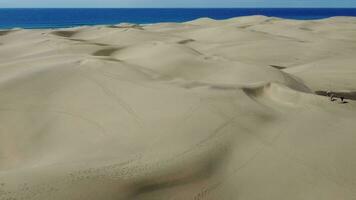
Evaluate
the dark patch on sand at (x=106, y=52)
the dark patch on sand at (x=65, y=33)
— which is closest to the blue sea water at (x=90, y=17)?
the dark patch on sand at (x=65, y=33)

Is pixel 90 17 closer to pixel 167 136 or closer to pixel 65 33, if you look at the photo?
pixel 65 33

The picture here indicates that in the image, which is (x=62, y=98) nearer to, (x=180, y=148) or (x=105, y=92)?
(x=105, y=92)

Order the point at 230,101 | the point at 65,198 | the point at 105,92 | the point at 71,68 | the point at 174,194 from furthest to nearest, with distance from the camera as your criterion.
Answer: the point at 71,68
the point at 105,92
the point at 230,101
the point at 174,194
the point at 65,198

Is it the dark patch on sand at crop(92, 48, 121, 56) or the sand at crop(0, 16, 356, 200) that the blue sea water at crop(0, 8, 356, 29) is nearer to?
the dark patch on sand at crop(92, 48, 121, 56)

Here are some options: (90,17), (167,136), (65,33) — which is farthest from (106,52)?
(90,17)

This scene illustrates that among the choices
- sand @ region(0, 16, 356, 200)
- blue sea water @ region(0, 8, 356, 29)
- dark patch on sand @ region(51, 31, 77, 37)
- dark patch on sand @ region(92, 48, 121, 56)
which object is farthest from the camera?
blue sea water @ region(0, 8, 356, 29)

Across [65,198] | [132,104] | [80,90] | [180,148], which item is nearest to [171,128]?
[180,148]

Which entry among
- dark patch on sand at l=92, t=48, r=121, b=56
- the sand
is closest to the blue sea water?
dark patch on sand at l=92, t=48, r=121, b=56

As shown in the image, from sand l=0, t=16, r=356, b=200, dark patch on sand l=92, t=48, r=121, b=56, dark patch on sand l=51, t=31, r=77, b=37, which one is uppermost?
sand l=0, t=16, r=356, b=200
